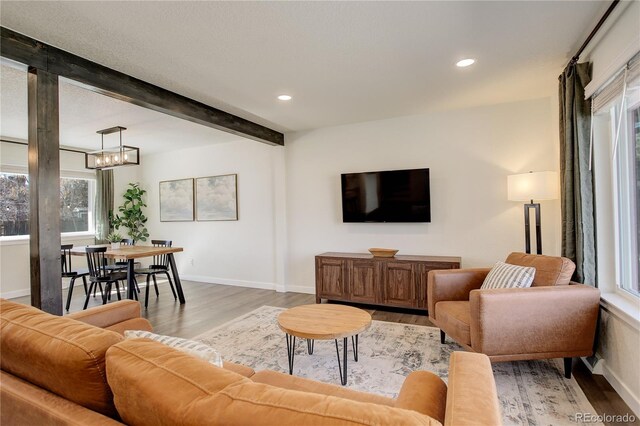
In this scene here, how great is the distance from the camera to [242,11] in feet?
6.55

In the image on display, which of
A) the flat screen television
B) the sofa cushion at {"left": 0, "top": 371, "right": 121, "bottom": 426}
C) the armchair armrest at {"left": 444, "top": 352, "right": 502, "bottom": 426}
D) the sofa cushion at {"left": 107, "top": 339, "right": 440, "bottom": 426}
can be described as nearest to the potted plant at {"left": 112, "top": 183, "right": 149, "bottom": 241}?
the flat screen television

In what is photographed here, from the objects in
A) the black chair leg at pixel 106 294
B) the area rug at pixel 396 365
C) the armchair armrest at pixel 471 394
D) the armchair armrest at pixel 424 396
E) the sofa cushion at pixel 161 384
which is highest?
the sofa cushion at pixel 161 384

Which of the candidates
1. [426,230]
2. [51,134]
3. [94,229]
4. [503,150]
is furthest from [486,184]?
[94,229]

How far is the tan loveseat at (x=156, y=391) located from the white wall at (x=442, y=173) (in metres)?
3.16

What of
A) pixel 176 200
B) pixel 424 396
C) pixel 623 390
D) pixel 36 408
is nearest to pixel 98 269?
pixel 176 200

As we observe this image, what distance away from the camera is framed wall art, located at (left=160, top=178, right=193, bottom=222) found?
6.27 metres

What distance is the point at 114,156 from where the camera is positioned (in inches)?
183

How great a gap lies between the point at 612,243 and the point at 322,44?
2.65 m

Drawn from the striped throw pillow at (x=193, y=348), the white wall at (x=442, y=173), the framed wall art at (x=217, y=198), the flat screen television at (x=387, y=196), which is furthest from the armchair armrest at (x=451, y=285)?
the framed wall art at (x=217, y=198)

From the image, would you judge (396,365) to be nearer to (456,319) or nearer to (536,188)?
(456,319)

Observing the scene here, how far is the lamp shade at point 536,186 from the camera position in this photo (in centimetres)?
311

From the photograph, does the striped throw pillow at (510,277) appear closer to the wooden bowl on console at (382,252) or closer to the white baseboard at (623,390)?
the white baseboard at (623,390)

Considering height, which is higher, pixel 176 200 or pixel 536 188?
pixel 176 200

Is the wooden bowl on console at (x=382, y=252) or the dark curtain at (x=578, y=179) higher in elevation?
the dark curtain at (x=578, y=179)
